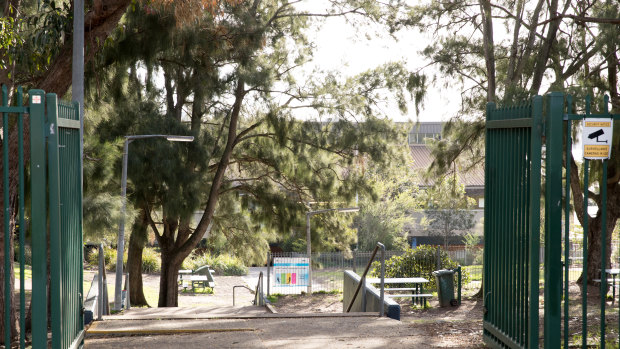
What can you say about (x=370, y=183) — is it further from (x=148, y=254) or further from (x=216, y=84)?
(x=148, y=254)

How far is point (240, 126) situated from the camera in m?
23.8

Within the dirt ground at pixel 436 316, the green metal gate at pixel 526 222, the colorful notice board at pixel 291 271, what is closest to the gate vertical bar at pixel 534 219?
the green metal gate at pixel 526 222

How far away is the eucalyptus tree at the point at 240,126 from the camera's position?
19469 mm

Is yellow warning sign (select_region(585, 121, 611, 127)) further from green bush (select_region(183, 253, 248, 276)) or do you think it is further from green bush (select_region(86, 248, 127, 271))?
green bush (select_region(183, 253, 248, 276))

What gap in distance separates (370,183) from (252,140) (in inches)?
168

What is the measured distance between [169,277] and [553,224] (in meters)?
19.9

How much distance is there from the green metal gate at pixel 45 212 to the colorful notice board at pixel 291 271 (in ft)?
68.8

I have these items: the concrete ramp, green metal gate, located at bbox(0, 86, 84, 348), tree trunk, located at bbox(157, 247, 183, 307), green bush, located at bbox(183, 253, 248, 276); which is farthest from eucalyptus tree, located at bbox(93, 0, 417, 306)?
green bush, located at bbox(183, 253, 248, 276)

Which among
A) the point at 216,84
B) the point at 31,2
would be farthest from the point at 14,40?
the point at 216,84

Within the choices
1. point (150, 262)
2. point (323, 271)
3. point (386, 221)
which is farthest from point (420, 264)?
point (150, 262)

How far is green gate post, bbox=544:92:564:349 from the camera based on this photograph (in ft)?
16.7

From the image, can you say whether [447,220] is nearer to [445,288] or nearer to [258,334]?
[445,288]

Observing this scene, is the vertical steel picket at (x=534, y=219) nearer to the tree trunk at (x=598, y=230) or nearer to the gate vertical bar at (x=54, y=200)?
the gate vertical bar at (x=54, y=200)

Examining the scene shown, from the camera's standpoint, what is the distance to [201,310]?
63.2 feet
